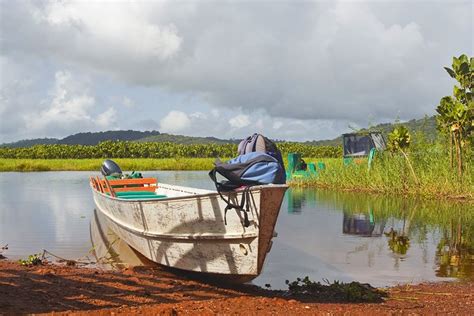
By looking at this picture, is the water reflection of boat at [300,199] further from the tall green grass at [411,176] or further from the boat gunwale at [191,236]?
the boat gunwale at [191,236]

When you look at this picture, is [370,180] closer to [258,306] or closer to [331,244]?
[331,244]

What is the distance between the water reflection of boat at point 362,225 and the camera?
1248 cm

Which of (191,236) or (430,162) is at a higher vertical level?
(430,162)

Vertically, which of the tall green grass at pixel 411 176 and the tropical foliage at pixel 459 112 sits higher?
the tropical foliage at pixel 459 112

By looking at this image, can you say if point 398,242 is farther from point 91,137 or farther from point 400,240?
point 91,137

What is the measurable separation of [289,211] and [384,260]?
7.33 meters

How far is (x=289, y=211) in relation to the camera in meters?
16.6

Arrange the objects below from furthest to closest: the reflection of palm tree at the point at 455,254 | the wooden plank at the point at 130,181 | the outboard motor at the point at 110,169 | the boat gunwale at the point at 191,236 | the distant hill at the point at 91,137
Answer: the distant hill at the point at 91,137 < the outboard motor at the point at 110,169 < the wooden plank at the point at 130,181 < the reflection of palm tree at the point at 455,254 < the boat gunwale at the point at 191,236

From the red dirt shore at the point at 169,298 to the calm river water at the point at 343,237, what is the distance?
0.96m

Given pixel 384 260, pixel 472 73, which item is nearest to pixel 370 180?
pixel 472 73

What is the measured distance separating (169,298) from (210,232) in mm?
965

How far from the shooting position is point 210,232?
22.2 ft

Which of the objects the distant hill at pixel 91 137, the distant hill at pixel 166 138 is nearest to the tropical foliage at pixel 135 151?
the distant hill at pixel 166 138

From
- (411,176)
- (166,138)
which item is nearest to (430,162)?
(411,176)
